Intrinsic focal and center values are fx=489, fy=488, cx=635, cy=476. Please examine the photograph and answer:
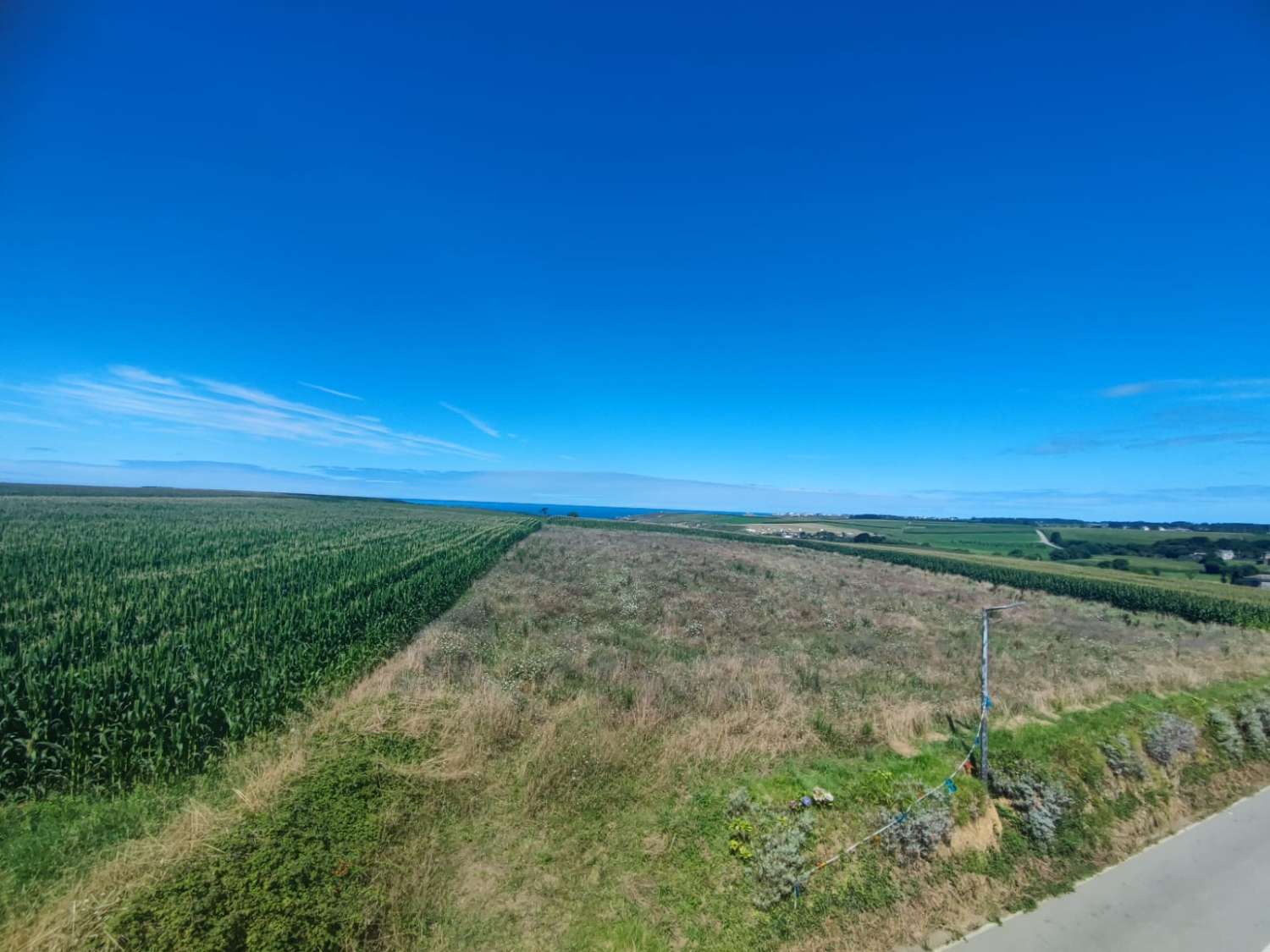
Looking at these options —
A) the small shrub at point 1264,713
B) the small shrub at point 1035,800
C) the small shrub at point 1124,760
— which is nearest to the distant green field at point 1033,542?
the small shrub at point 1264,713

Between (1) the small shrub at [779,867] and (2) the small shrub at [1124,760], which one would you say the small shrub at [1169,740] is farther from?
(1) the small shrub at [779,867]

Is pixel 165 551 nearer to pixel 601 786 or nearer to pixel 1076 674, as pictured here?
pixel 601 786

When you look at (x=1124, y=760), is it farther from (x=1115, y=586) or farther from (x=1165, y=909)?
(x=1115, y=586)

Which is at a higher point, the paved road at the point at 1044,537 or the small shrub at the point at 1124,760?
the paved road at the point at 1044,537

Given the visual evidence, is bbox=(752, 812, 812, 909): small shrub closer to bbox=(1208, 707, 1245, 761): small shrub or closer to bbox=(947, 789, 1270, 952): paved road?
bbox=(947, 789, 1270, 952): paved road

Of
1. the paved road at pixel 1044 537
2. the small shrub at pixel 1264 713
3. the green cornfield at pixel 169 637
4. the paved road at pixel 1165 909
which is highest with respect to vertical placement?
the paved road at pixel 1044 537

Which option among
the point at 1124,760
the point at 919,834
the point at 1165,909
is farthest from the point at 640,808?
the point at 1124,760
